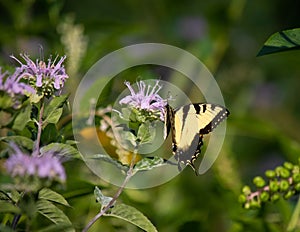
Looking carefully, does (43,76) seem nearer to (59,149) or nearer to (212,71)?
(59,149)

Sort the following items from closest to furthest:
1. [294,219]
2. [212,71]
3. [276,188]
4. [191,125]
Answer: [191,125] → [276,188] → [294,219] → [212,71]

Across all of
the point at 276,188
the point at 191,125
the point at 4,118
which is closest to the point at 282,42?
the point at 191,125

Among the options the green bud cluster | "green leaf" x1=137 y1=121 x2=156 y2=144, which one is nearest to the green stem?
the green bud cluster

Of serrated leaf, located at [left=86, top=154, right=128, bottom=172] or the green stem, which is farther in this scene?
the green stem

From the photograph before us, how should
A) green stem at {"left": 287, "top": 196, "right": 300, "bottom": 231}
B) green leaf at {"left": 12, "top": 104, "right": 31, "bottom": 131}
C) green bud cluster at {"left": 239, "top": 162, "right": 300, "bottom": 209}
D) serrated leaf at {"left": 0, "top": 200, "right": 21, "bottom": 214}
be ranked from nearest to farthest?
serrated leaf at {"left": 0, "top": 200, "right": 21, "bottom": 214} < green leaf at {"left": 12, "top": 104, "right": 31, "bottom": 131} < green bud cluster at {"left": 239, "top": 162, "right": 300, "bottom": 209} < green stem at {"left": 287, "top": 196, "right": 300, "bottom": 231}

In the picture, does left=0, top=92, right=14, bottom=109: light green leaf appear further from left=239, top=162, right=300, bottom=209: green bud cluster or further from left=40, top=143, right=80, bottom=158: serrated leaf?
left=239, top=162, right=300, bottom=209: green bud cluster

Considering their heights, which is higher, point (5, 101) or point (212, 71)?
point (212, 71)
